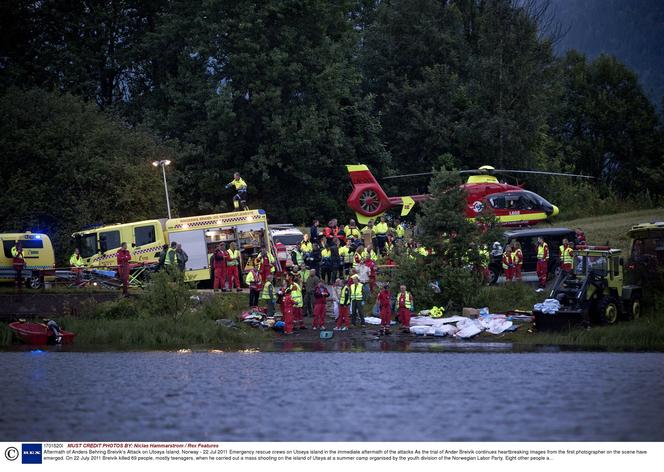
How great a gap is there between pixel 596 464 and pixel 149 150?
37078 mm

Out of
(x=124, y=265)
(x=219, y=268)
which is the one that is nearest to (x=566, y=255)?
(x=219, y=268)

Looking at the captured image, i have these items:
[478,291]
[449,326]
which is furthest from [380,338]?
[478,291]

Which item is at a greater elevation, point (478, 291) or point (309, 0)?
point (309, 0)

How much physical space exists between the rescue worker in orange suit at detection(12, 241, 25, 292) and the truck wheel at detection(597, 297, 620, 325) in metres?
18.8

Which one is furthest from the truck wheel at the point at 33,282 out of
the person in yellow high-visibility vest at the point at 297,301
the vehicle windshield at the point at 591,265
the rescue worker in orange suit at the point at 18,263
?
the vehicle windshield at the point at 591,265

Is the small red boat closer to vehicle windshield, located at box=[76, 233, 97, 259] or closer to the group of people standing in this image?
the group of people standing

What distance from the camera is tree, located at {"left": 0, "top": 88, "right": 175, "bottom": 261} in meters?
47.4

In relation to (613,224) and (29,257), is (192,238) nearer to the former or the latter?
(29,257)

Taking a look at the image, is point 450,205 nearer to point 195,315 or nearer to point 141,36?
point 195,315

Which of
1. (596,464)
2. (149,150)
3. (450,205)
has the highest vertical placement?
(149,150)

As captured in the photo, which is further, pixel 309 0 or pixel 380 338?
pixel 309 0

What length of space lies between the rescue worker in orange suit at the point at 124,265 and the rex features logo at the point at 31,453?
17.5 meters

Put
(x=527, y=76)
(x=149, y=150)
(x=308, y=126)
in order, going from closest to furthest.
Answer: (x=149, y=150) → (x=308, y=126) → (x=527, y=76)

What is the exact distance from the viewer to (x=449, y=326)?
31297 millimetres
